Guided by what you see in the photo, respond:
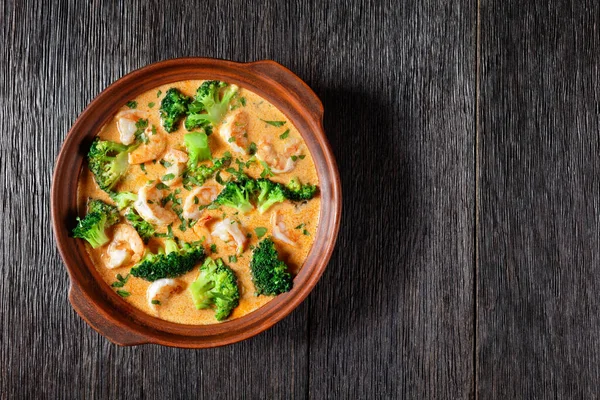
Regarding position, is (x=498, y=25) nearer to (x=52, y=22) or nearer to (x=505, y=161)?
(x=505, y=161)

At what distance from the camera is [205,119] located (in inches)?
109

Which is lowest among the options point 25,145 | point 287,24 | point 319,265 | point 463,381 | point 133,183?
point 463,381

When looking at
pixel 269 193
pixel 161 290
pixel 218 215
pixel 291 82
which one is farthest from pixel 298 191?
pixel 161 290

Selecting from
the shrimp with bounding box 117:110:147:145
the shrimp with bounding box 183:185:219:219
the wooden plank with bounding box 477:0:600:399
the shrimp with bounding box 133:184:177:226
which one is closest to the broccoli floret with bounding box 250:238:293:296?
the shrimp with bounding box 183:185:219:219

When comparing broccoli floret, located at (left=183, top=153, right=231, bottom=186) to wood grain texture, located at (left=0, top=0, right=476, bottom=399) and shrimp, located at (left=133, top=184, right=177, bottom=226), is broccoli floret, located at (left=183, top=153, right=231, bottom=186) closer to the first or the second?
shrimp, located at (left=133, top=184, right=177, bottom=226)

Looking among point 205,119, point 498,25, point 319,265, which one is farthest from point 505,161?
point 205,119

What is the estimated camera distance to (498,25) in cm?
313

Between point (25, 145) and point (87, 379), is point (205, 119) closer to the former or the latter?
point (25, 145)

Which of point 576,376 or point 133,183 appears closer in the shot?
point 133,183

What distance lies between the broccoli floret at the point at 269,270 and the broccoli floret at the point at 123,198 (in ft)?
2.16

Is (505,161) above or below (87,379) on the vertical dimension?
above

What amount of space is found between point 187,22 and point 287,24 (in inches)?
21.4

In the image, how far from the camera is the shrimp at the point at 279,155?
2770mm

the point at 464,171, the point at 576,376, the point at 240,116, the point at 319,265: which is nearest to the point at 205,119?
the point at 240,116
